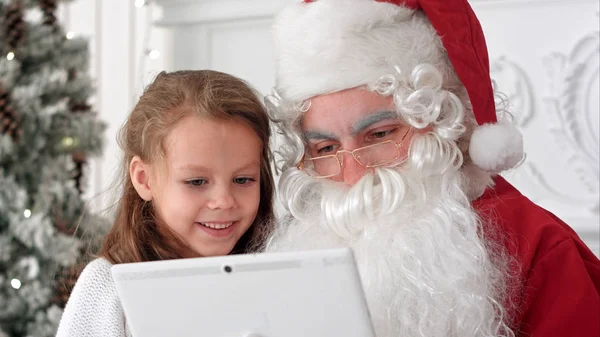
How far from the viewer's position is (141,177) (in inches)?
78.3

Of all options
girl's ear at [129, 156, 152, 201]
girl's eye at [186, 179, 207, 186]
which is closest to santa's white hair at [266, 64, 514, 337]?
girl's eye at [186, 179, 207, 186]

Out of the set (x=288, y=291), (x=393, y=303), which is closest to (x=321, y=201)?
(x=393, y=303)

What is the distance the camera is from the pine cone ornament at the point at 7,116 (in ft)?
9.52

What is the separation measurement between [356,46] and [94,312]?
836 mm

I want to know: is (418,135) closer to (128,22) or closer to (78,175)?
(78,175)

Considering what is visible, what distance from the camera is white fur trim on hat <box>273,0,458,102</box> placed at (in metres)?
1.84

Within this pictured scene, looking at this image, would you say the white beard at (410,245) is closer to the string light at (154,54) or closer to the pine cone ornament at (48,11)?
the pine cone ornament at (48,11)

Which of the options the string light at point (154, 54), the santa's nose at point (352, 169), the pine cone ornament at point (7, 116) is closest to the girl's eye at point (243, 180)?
the santa's nose at point (352, 169)

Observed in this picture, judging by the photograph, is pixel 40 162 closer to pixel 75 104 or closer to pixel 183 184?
pixel 75 104

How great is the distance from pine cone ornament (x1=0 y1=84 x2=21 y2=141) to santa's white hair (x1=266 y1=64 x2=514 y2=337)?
4.37ft

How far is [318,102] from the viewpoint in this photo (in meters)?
1.88

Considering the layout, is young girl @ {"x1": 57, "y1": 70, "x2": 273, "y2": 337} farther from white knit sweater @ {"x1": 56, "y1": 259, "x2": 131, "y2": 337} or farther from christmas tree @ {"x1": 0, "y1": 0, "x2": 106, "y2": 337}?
christmas tree @ {"x1": 0, "y1": 0, "x2": 106, "y2": 337}

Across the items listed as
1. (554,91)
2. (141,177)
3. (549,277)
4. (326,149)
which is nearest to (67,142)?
(141,177)

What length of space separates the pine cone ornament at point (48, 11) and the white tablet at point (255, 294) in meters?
1.96
